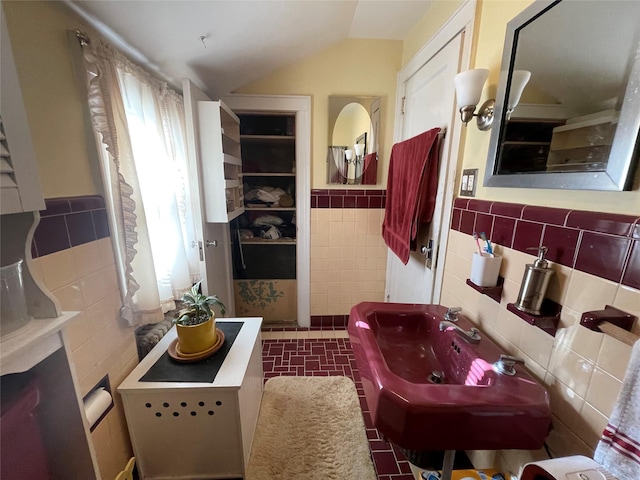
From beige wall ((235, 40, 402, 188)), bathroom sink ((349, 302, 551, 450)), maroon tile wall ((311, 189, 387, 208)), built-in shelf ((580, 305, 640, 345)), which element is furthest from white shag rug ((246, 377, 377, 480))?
beige wall ((235, 40, 402, 188))

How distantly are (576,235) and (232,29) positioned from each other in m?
1.63

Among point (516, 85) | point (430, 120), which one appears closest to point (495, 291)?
point (516, 85)

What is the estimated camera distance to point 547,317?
2.46 ft

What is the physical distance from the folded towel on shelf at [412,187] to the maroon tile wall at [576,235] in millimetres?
449

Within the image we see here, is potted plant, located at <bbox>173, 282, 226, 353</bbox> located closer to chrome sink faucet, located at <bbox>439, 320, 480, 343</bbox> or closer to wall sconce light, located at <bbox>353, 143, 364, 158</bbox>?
chrome sink faucet, located at <bbox>439, 320, 480, 343</bbox>

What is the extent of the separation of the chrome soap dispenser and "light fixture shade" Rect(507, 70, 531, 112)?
52 centimetres

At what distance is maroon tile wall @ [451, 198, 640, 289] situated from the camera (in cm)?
59

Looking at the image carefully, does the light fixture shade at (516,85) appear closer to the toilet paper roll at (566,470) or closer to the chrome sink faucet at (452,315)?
the chrome sink faucet at (452,315)

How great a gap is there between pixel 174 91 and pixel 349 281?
1853 millimetres

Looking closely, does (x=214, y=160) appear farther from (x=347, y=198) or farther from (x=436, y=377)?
(x=436, y=377)

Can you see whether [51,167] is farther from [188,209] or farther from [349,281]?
[349,281]

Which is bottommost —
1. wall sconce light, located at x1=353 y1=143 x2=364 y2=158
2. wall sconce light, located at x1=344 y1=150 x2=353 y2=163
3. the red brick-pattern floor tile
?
the red brick-pattern floor tile

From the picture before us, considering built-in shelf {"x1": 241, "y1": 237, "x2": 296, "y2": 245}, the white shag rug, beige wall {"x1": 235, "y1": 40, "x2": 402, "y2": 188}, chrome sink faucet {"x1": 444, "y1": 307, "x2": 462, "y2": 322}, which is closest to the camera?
chrome sink faucet {"x1": 444, "y1": 307, "x2": 462, "y2": 322}

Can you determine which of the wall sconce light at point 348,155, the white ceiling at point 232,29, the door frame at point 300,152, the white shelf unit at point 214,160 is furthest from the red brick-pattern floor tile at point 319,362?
the white ceiling at point 232,29
